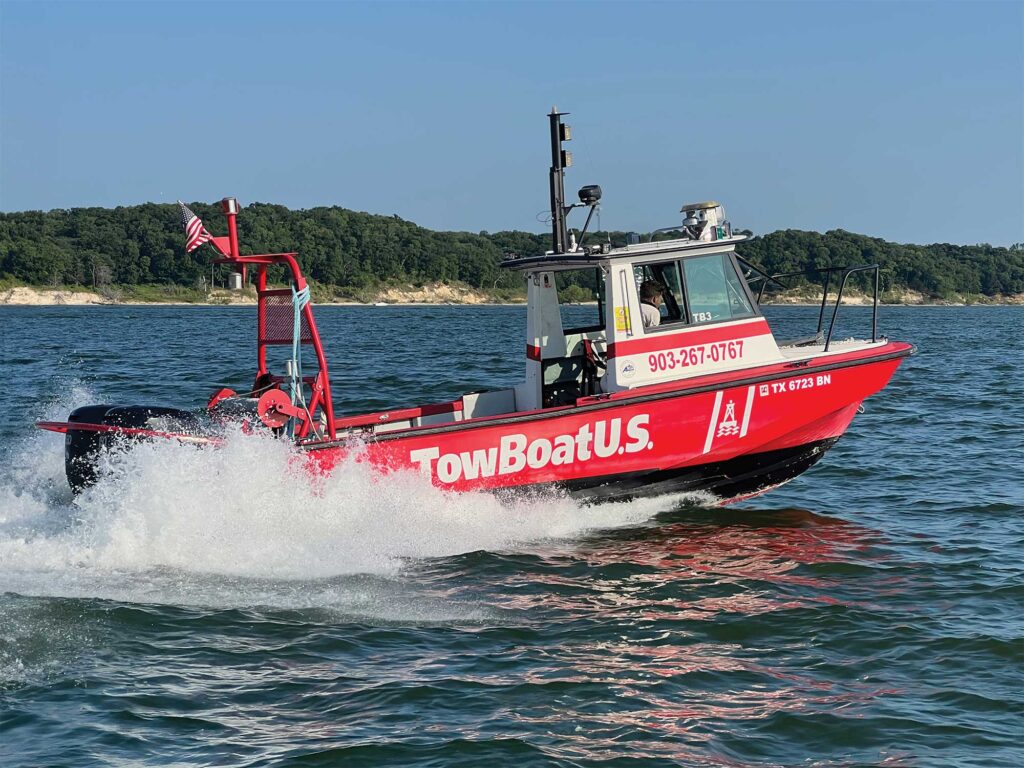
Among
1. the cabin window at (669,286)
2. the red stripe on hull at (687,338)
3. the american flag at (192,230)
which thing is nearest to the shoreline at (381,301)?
the cabin window at (669,286)

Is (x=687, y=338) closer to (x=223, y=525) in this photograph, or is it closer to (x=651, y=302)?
(x=651, y=302)

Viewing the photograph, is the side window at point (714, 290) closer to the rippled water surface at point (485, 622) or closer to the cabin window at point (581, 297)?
the cabin window at point (581, 297)

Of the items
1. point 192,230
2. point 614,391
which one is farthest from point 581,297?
point 192,230

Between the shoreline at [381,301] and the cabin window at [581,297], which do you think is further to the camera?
the shoreline at [381,301]

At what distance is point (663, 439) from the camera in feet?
35.7

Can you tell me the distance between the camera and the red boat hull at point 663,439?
10.2 meters

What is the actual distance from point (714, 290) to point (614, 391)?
1.49 metres

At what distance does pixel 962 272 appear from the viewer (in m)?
132

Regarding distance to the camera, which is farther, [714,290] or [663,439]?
[714,290]

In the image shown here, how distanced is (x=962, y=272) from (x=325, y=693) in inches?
5389

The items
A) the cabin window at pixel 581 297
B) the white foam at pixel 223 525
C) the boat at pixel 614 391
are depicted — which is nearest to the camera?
the white foam at pixel 223 525

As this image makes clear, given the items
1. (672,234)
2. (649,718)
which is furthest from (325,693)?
(672,234)

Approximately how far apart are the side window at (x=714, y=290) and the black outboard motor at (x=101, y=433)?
482cm

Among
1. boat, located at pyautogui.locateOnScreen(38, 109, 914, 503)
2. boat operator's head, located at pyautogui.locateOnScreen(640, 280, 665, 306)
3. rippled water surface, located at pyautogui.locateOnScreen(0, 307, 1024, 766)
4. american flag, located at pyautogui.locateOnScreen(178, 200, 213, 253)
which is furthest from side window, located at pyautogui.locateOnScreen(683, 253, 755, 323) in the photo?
american flag, located at pyautogui.locateOnScreen(178, 200, 213, 253)
